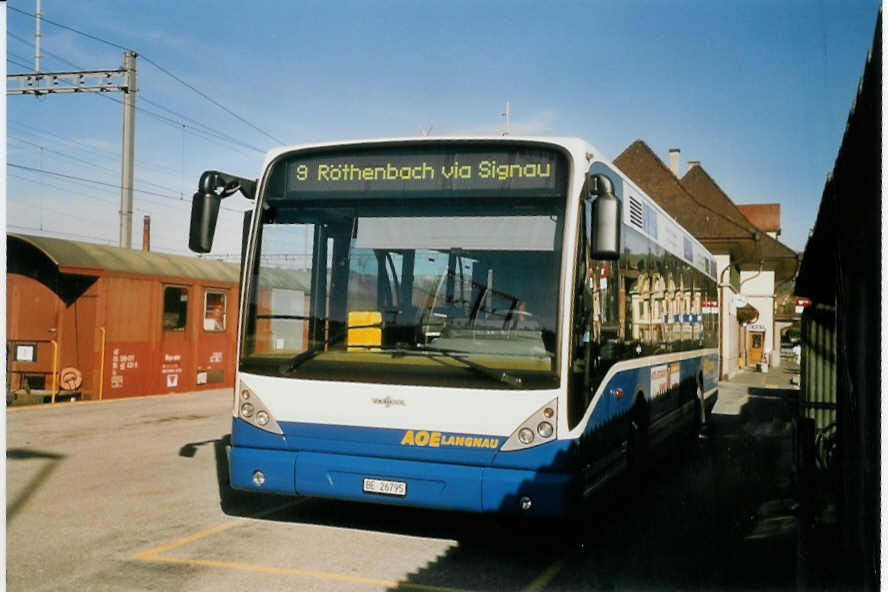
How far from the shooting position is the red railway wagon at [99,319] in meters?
16.6

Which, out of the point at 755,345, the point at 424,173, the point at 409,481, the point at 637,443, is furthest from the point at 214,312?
the point at 755,345

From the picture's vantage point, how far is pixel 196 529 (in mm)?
7055

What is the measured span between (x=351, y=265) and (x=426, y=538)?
2187 millimetres

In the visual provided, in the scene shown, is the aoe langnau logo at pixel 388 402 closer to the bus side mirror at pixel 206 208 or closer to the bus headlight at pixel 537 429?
the bus headlight at pixel 537 429

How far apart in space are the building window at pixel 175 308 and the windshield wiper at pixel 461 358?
13590 millimetres

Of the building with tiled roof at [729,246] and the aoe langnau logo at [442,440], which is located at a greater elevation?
the building with tiled roof at [729,246]

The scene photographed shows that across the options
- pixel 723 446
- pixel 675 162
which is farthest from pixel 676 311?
pixel 675 162

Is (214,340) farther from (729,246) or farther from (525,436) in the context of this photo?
(729,246)

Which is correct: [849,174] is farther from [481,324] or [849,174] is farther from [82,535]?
[82,535]

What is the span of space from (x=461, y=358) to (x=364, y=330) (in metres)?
0.79

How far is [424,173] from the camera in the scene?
21.7 feet

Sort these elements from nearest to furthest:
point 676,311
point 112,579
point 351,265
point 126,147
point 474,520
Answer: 1. point 112,579
2. point 351,265
3. point 474,520
4. point 676,311
5. point 126,147

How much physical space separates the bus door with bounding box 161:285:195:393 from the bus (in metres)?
12.6

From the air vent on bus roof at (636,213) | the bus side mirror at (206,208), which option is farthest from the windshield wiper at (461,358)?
the air vent on bus roof at (636,213)
